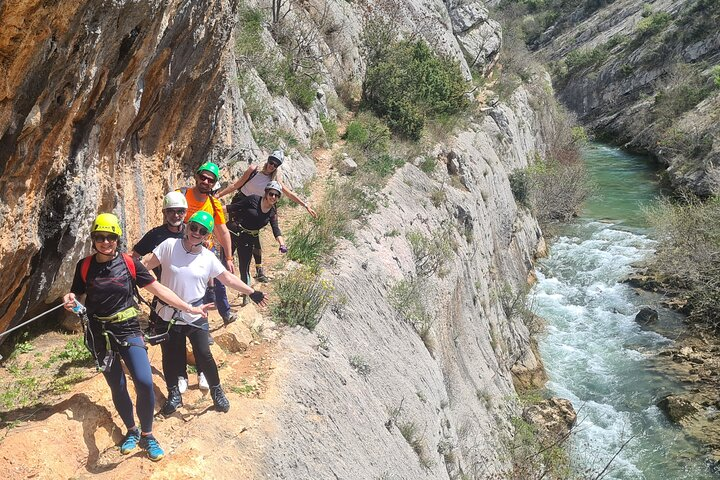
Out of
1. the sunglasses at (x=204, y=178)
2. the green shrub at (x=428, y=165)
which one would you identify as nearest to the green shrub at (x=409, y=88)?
the green shrub at (x=428, y=165)

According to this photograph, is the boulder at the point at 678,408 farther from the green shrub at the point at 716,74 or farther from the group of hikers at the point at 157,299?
the green shrub at the point at 716,74

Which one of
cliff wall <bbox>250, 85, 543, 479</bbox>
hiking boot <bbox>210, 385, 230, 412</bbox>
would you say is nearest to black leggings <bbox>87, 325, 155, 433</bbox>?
hiking boot <bbox>210, 385, 230, 412</bbox>

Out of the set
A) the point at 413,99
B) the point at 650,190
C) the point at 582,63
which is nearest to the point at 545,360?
the point at 413,99

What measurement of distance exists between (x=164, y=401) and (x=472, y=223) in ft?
38.4

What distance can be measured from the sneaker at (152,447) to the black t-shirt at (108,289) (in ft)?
2.94

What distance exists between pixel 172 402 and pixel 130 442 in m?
0.60

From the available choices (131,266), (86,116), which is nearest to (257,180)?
(86,116)

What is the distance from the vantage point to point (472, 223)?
1533cm

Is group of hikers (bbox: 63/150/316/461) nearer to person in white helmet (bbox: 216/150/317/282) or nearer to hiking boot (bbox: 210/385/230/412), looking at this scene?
hiking boot (bbox: 210/385/230/412)

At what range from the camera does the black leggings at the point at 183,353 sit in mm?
4773

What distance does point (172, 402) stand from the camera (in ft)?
16.0

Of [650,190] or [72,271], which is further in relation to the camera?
[650,190]

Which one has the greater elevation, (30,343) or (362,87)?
(362,87)

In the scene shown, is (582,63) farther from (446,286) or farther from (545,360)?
(446,286)
